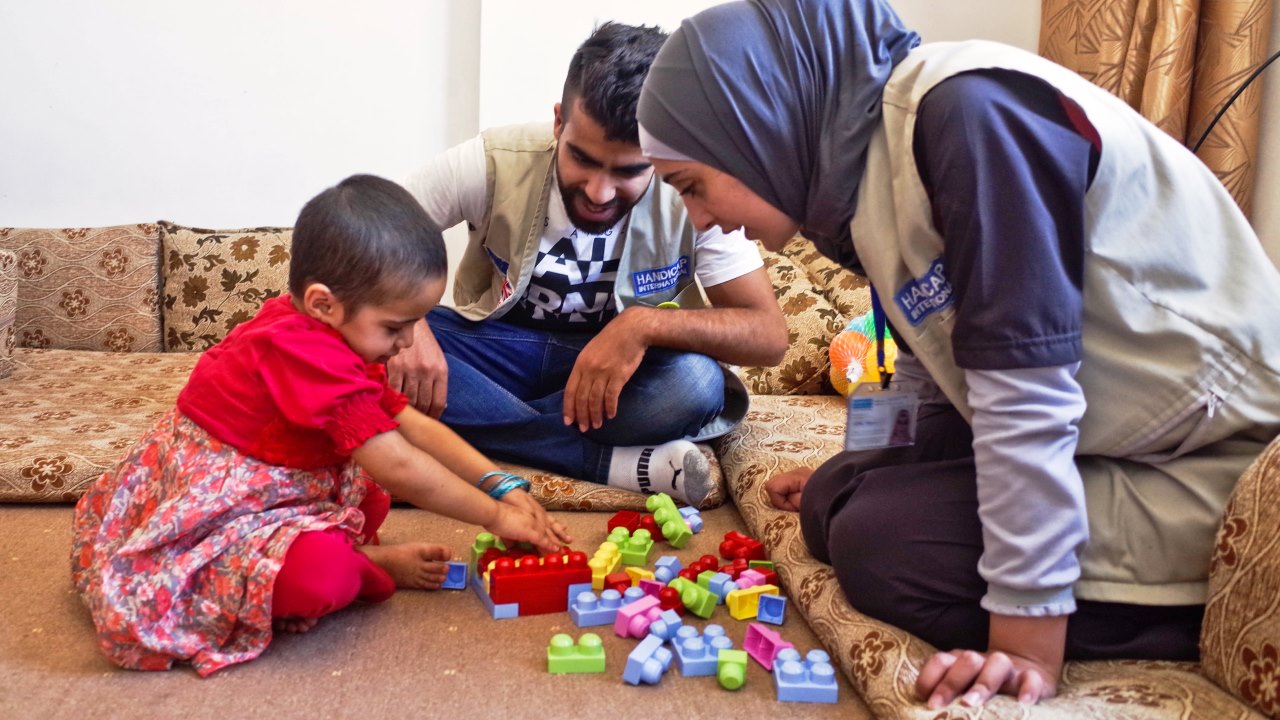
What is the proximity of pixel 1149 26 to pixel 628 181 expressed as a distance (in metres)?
1.44

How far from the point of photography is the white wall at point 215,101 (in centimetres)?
304

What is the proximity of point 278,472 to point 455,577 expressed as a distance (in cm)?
31

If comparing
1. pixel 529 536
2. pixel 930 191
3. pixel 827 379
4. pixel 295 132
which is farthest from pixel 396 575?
pixel 295 132

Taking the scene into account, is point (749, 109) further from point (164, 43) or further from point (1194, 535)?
point (164, 43)

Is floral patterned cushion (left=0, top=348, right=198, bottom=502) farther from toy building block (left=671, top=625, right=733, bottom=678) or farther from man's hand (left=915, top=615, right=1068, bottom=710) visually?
man's hand (left=915, top=615, right=1068, bottom=710)

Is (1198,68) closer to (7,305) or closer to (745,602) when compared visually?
(745,602)

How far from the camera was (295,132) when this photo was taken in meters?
3.14

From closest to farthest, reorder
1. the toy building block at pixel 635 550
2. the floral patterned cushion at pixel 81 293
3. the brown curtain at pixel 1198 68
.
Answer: the toy building block at pixel 635 550
the brown curtain at pixel 1198 68
the floral patterned cushion at pixel 81 293

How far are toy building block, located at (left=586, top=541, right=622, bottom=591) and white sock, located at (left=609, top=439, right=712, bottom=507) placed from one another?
34 centimetres

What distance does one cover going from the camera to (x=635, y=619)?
1.32 meters

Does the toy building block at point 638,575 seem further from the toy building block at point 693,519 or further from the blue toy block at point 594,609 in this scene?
the toy building block at point 693,519

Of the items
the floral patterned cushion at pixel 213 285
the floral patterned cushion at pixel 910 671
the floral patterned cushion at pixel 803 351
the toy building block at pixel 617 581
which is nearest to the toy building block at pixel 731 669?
the floral patterned cushion at pixel 910 671

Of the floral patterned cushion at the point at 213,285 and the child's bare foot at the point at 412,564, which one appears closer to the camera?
the child's bare foot at the point at 412,564

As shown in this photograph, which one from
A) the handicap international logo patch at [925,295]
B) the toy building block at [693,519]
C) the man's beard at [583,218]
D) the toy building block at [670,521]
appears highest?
the handicap international logo patch at [925,295]
